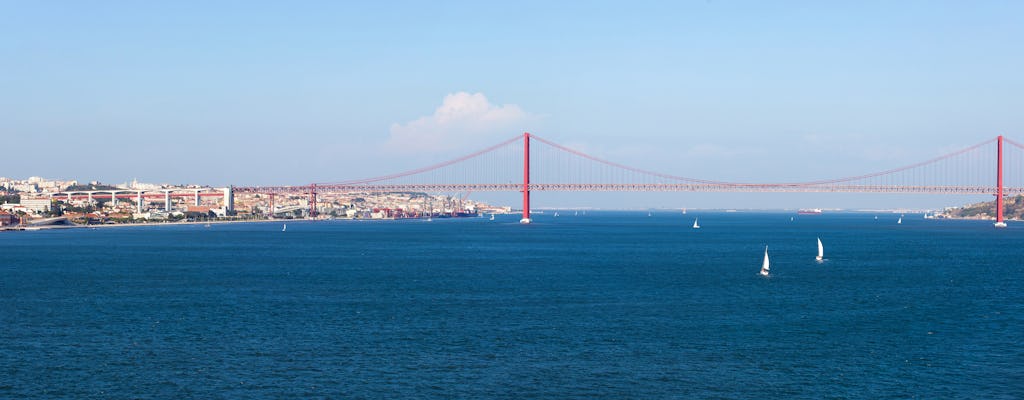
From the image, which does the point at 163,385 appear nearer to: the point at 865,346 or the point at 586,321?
the point at 586,321

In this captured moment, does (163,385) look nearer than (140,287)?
Yes

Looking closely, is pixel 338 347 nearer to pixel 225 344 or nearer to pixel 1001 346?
pixel 225 344

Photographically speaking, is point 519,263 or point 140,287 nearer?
point 140,287

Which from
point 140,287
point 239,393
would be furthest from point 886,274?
point 239,393

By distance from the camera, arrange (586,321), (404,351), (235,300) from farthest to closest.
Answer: (235,300) → (586,321) → (404,351)

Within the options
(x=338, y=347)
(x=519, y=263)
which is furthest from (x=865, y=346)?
(x=519, y=263)

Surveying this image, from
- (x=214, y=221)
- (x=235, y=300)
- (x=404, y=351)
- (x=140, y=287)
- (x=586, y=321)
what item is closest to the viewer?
(x=404, y=351)

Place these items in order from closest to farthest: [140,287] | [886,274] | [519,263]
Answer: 1. [140,287]
2. [886,274]
3. [519,263]
